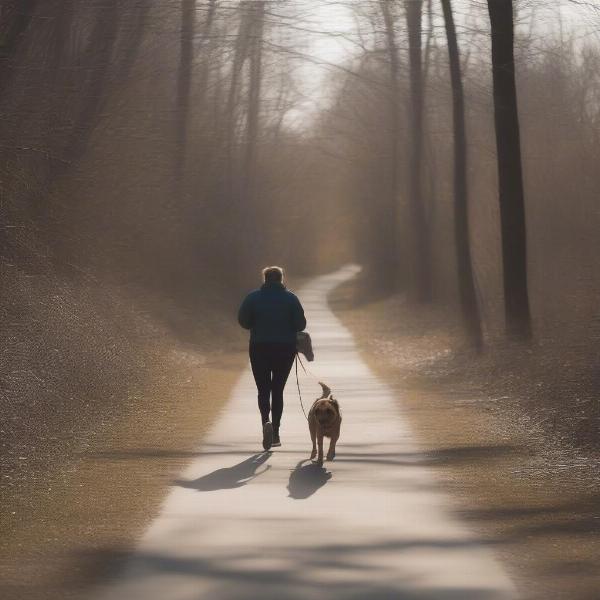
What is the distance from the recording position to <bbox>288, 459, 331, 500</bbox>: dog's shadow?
450 inches

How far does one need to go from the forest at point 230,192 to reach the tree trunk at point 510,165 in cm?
4

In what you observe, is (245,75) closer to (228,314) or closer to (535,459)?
(228,314)

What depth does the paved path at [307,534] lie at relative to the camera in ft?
25.5

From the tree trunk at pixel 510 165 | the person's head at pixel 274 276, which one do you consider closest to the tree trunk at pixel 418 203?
the tree trunk at pixel 510 165

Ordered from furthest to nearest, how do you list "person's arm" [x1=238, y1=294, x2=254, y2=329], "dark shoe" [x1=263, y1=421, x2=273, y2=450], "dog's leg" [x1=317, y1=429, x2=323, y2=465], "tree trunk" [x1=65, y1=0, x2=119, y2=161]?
"tree trunk" [x1=65, y1=0, x2=119, y2=161] → "person's arm" [x1=238, y1=294, x2=254, y2=329] → "dark shoe" [x1=263, y1=421, x2=273, y2=450] → "dog's leg" [x1=317, y1=429, x2=323, y2=465]

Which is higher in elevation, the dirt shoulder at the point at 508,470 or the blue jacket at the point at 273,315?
the blue jacket at the point at 273,315

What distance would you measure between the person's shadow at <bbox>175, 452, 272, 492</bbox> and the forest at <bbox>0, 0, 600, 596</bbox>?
1.50m

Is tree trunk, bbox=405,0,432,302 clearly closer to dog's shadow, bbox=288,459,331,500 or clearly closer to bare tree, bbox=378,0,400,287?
bare tree, bbox=378,0,400,287

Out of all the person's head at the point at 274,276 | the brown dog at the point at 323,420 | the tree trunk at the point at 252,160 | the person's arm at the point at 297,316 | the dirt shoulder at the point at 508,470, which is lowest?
Answer: the dirt shoulder at the point at 508,470

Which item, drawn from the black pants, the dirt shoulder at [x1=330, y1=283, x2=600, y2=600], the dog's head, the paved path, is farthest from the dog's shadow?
the black pants

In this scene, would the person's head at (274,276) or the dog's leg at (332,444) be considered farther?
the person's head at (274,276)

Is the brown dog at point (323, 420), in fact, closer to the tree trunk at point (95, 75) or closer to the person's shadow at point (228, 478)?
the person's shadow at point (228, 478)

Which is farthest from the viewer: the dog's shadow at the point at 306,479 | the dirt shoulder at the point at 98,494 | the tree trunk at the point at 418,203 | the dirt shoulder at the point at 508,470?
the tree trunk at the point at 418,203

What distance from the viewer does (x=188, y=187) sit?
41.7m
